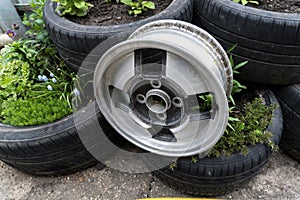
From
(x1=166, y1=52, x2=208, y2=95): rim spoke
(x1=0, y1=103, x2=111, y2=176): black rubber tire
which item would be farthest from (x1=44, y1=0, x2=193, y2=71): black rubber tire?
(x1=166, y1=52, x2=208, y2=95): rim spoke

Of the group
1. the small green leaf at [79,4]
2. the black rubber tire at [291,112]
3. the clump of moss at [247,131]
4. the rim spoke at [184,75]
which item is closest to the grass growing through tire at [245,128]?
the clump of moss at [247,131]

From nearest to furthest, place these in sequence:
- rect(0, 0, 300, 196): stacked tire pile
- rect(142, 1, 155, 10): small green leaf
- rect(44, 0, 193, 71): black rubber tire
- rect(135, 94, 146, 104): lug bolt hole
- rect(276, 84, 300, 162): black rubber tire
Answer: rect(0, 0, 300, 196): stacked tire pile
rect(135, 94, 146, 104): lug bolt hole
rect(44, 0, 193, 71): black rubber tire
rect(276, 84, 300, 162): black rubber tire
rect(142, 1, 155, 10): small green leaf

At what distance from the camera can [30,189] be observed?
2213mm

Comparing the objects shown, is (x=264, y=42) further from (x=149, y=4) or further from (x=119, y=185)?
(x=119, y=185)

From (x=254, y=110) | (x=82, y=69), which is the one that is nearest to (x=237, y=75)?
(x=254, y=110)

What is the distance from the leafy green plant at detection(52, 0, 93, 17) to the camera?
6.61ft

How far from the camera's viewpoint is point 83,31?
1.81 m

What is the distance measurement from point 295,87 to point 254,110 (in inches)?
14.2

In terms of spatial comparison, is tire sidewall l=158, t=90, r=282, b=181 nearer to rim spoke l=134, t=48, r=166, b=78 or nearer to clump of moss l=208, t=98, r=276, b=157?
clump of moss l=208, t=98, r=276, b=157

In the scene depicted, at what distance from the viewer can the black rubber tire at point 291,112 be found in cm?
193

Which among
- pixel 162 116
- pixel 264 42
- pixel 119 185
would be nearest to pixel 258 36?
pixel 264 42

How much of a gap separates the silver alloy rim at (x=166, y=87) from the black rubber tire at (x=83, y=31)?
0.80 ft

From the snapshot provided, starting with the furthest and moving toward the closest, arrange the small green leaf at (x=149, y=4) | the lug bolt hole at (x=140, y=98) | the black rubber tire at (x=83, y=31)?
the small green leaf at (x=149, y=4), the black rubber tire at (x=83, y=31), the lug bolt hole at (x=140, y=98)

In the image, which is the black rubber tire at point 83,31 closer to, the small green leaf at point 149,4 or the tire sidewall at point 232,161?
the small green leaf at point 149,4
